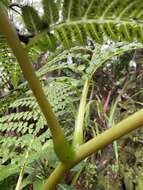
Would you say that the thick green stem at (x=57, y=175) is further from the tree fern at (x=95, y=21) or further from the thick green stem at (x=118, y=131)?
the tree fern at (x=95, y=21)

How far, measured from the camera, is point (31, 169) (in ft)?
3.18

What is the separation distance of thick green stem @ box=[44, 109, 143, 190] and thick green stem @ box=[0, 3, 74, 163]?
1cm

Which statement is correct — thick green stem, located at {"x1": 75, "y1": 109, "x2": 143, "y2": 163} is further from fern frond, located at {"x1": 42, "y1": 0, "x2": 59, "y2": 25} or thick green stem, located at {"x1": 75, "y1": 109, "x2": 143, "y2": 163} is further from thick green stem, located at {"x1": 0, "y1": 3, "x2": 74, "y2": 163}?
fern frond, located at {"x1": 42, "y1": 0, "x2": 59, "y2": 25}

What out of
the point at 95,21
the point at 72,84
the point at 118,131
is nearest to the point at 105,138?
the point at 118,131

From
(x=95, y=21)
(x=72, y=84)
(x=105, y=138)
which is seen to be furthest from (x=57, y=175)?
(x=72, y=84)

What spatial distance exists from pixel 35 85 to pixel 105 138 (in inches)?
3.6

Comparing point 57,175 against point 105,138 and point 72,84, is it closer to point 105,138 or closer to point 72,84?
point 105,138

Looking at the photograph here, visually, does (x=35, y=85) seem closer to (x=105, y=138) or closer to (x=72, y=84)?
(x=105, y=138)

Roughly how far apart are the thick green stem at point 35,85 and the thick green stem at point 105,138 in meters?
0.01

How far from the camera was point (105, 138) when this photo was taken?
1.26 ft

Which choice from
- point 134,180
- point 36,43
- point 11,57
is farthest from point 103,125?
point 36,43

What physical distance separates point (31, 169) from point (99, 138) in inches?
24.1

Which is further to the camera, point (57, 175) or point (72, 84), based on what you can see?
point (72, 84)

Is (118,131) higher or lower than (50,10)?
lower
